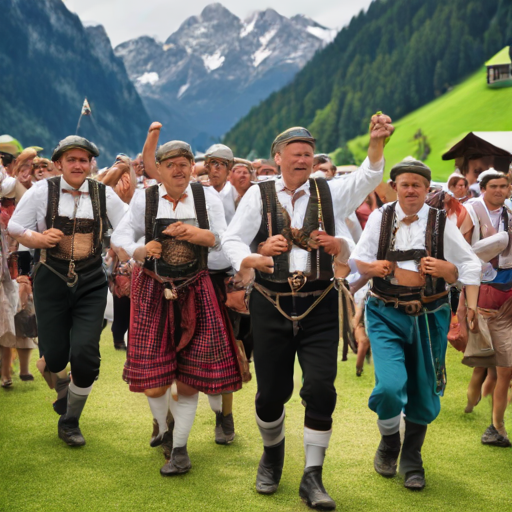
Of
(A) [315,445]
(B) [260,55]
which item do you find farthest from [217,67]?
(A) [315,445]

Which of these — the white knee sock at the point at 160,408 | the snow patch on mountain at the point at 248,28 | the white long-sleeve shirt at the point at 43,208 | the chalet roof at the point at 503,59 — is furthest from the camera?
the snow patch on mountain at the point at 248,28

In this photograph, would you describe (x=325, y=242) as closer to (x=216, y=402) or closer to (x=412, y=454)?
(x=412, y=454)

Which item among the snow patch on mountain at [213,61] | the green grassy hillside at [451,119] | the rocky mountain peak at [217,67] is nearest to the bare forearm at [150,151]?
the green grassy hillside at [451,119]

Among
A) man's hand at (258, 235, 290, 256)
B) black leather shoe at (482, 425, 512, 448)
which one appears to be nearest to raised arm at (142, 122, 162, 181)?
man's hand at (258, 235, 290, 256)

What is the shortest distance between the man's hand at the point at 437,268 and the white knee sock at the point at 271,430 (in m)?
1.33

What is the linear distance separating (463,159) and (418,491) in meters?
4.49

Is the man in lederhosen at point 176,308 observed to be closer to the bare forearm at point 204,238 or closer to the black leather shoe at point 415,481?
the bare forearm at point 204,238

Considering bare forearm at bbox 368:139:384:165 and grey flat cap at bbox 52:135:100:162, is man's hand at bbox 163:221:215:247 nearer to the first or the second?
grey flat cap at bbox 52:135:100:162

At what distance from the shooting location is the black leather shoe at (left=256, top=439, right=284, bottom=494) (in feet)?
14.4

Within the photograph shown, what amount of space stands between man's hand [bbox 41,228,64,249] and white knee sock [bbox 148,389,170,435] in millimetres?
1333

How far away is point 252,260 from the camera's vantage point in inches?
159

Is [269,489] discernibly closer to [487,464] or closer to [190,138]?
[487,464]

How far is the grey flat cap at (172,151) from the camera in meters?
4.66

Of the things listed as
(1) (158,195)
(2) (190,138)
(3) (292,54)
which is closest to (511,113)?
(1) (158,195)
